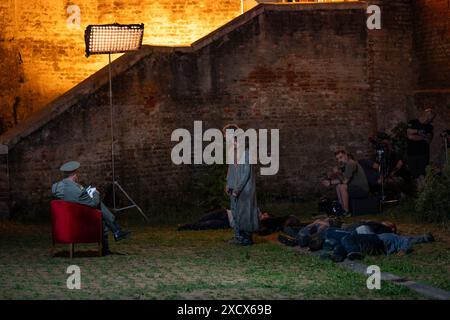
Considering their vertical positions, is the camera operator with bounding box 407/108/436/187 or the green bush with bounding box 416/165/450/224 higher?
the camera operator with bounding box 407/108/436/187

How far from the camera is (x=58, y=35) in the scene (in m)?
24.4

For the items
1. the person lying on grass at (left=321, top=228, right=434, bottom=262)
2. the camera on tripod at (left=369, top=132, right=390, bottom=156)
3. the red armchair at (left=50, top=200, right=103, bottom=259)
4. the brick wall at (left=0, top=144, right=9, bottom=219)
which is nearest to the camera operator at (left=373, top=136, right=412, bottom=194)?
the camera on tripod at (left=369, top=132, right=390, bottom=156)

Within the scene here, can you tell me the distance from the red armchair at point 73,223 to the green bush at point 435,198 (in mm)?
5826

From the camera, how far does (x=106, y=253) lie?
545 inches

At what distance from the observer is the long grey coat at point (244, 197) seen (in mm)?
14711

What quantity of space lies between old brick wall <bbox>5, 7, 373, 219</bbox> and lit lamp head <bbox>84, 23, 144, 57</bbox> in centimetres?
98

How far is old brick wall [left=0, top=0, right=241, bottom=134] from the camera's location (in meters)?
23.9

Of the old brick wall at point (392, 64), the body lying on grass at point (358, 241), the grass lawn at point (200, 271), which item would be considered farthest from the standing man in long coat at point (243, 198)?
the old brick wall at point (392, 64)

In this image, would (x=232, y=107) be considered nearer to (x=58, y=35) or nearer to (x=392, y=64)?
(x=392, y=64)

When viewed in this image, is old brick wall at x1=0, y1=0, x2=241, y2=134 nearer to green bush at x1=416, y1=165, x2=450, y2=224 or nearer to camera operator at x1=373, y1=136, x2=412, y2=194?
camera operator at x1=373, y1=136, x2=412, y2=194

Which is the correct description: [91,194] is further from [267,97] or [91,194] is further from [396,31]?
[396,31]

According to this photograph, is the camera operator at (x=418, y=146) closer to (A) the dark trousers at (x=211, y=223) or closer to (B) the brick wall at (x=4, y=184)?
(A) the dark trousers at (x=211, y=223)
